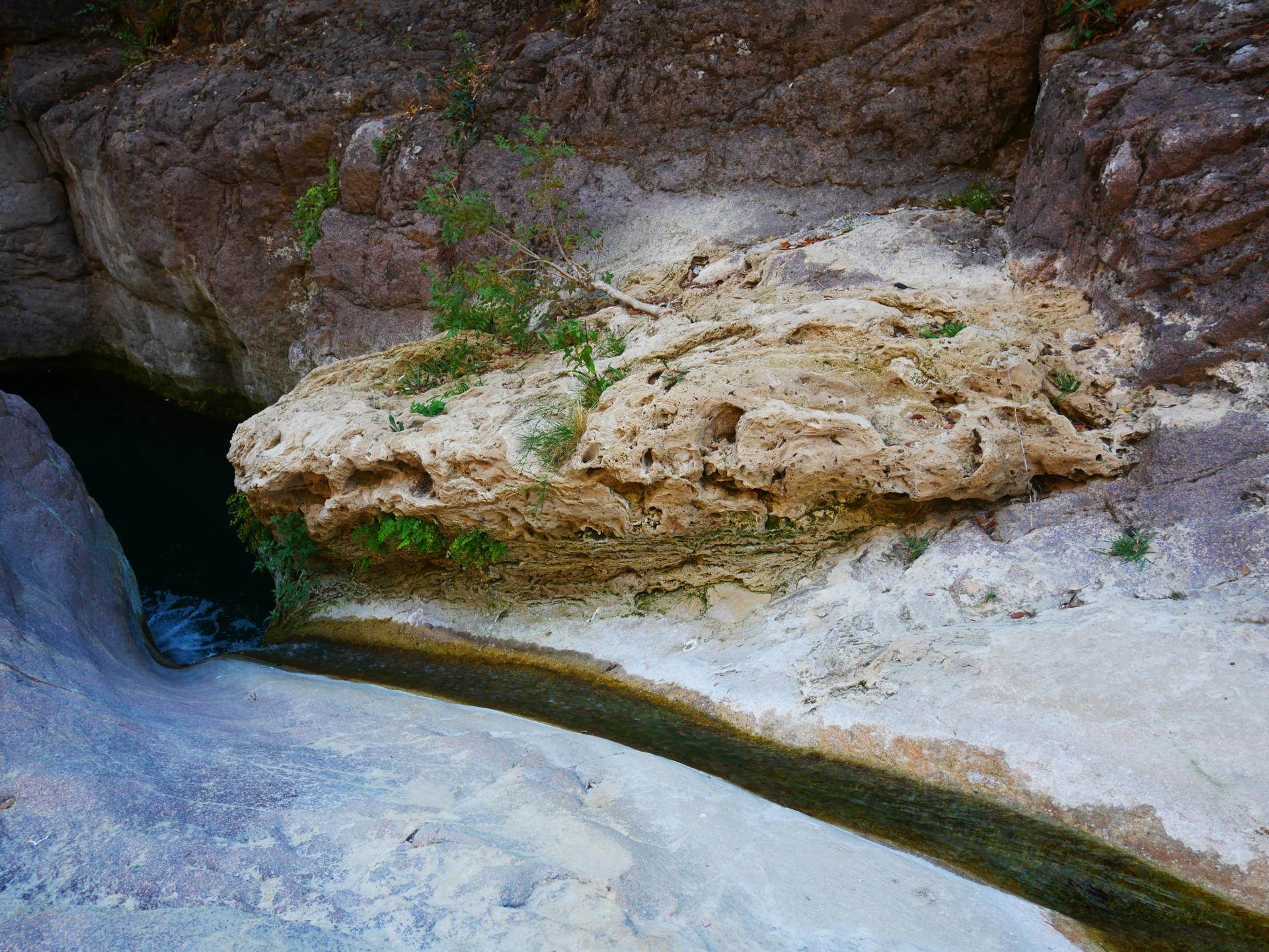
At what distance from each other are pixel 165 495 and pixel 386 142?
5740 mm

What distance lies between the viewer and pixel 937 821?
3.37m

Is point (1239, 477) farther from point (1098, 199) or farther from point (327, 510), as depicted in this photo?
point (327, 510)

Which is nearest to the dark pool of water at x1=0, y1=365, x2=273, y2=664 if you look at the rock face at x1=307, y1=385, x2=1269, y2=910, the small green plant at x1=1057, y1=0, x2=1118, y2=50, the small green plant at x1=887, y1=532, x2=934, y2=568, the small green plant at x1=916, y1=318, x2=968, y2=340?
the rock face at x1=307, y1=385, x2=1269, y2=910

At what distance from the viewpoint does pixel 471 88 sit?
28.7 ft

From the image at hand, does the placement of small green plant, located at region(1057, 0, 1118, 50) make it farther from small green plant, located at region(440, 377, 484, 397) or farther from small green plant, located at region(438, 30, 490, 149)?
small green plant, located at region(438, 30, 490, 149)

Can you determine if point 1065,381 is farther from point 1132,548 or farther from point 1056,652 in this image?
point 1056,652

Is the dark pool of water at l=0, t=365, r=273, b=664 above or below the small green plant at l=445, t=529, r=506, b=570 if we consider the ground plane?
below

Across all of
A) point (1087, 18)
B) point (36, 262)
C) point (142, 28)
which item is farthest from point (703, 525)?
point (36, 262)

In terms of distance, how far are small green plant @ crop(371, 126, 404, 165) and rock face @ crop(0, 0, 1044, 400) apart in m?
0.04

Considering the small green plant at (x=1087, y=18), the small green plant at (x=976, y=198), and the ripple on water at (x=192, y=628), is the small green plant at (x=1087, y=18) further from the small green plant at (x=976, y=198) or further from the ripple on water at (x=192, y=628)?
the ripple on water at (x=192, y=628)

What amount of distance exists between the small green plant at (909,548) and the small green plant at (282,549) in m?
4.43

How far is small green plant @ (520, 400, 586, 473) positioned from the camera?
518 centimetres

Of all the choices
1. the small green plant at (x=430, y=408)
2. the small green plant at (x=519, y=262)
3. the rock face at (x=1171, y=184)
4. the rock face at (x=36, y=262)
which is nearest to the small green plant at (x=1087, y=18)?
the rock face at (x=1171, y=184)

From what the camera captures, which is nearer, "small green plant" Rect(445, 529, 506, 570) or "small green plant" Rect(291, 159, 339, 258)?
"small green plant" Rect(445, 529, 506, 570)
